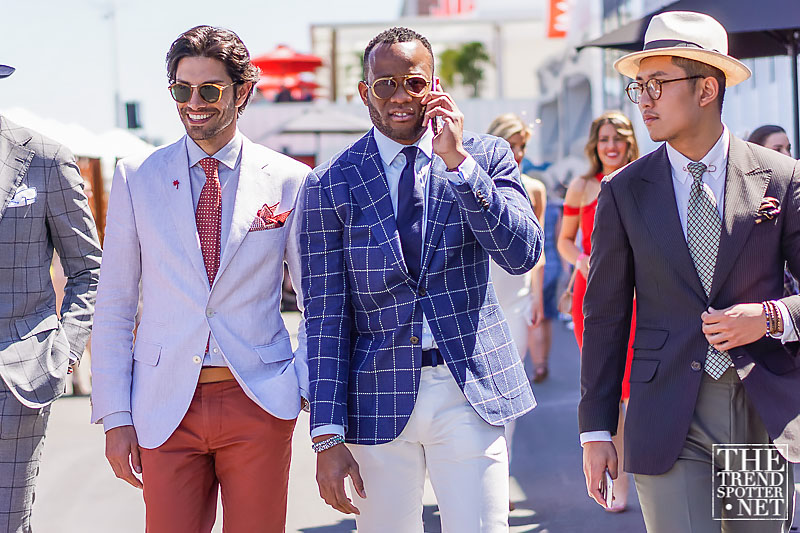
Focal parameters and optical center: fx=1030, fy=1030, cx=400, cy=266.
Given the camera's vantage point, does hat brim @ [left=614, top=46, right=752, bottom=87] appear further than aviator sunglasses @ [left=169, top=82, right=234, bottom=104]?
No

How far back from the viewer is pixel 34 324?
3775mm

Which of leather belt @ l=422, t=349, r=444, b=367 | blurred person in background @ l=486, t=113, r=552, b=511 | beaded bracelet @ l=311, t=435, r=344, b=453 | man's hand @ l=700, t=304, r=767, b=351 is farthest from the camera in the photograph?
blurred person in background @ l=486, t=113, r=552, b=511

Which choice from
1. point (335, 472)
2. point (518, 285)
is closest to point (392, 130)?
point (335, 472)

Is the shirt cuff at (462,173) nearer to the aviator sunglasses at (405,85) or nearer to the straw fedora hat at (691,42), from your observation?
the aviator sunglasses at (405,85)

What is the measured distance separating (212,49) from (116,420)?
1.26 metres

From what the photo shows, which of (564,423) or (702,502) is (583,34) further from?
(702,502)

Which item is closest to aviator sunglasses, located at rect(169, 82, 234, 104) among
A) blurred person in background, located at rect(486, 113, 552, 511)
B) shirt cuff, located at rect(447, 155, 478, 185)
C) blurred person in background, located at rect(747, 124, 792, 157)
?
shirt cuff, located at rect(447, 155, 478, 185)

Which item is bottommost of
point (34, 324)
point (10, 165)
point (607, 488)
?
point (607, 488)

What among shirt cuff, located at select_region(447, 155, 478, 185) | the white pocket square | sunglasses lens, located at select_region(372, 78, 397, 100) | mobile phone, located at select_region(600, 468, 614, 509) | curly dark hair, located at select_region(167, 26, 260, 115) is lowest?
mobile phone, located at select_region(600, 468, 614, 509)

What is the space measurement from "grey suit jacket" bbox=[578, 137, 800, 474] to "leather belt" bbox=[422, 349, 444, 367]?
1.58 feet

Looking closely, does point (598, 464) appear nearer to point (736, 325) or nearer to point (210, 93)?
point (736, 325)

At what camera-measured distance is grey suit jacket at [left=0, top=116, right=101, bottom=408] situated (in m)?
3.70

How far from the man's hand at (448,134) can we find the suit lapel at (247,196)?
70 centimetres

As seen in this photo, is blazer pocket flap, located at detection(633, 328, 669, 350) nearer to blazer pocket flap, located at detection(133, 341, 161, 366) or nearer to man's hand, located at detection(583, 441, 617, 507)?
man's hand, located at detection(583, 441, 617, 507)
